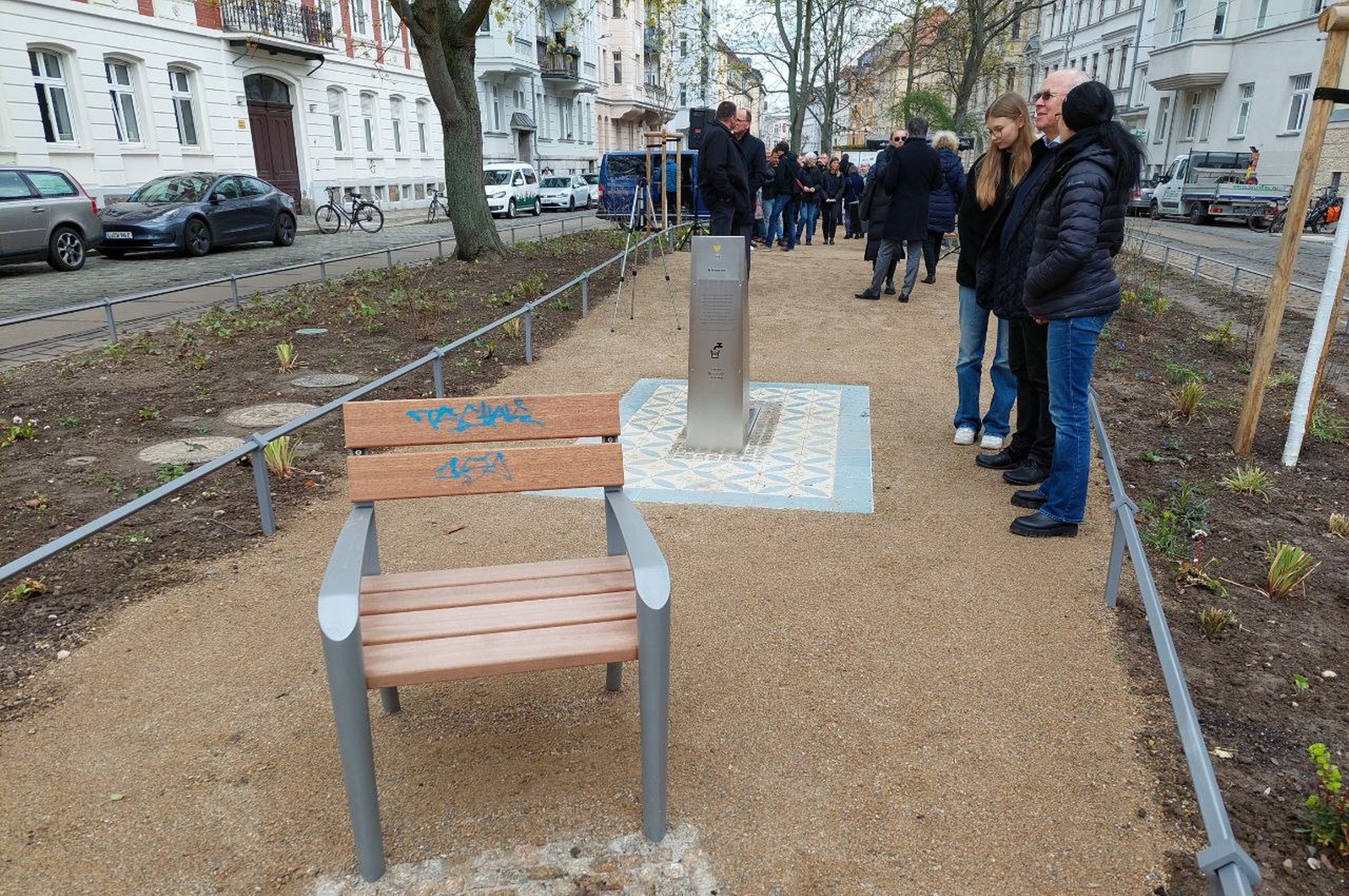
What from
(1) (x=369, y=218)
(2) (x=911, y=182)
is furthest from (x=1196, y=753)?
(1) (x=369, y=218)

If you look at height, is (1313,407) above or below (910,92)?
below

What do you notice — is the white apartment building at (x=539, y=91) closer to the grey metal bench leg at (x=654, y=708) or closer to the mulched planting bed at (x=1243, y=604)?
the mulched planting bed at (x=1243, y=604)

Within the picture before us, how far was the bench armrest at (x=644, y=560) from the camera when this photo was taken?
233 centimetres

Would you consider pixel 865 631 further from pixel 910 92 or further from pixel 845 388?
pixel 910 92

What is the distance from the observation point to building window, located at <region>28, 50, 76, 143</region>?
19281mm

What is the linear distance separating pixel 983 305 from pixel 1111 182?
4.43 feet

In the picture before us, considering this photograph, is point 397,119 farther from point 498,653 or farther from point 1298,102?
point 498,653

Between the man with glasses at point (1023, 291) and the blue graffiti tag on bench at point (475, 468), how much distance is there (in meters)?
2.74

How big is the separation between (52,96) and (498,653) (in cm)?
2299

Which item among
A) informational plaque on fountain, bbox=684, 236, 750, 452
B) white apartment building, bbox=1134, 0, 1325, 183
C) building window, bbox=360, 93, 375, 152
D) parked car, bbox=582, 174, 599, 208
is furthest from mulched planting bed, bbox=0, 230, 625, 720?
white apartment building, bbox=1134, 0, 1325, 183

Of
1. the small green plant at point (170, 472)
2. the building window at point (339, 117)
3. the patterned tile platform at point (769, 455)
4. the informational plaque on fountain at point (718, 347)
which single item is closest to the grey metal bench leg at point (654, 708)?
the patterned tile platform at point (769, 455)

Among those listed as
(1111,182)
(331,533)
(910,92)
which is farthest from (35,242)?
(910,92)

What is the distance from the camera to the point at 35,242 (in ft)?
47.6

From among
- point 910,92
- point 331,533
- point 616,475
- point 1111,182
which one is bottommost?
point 331,533
